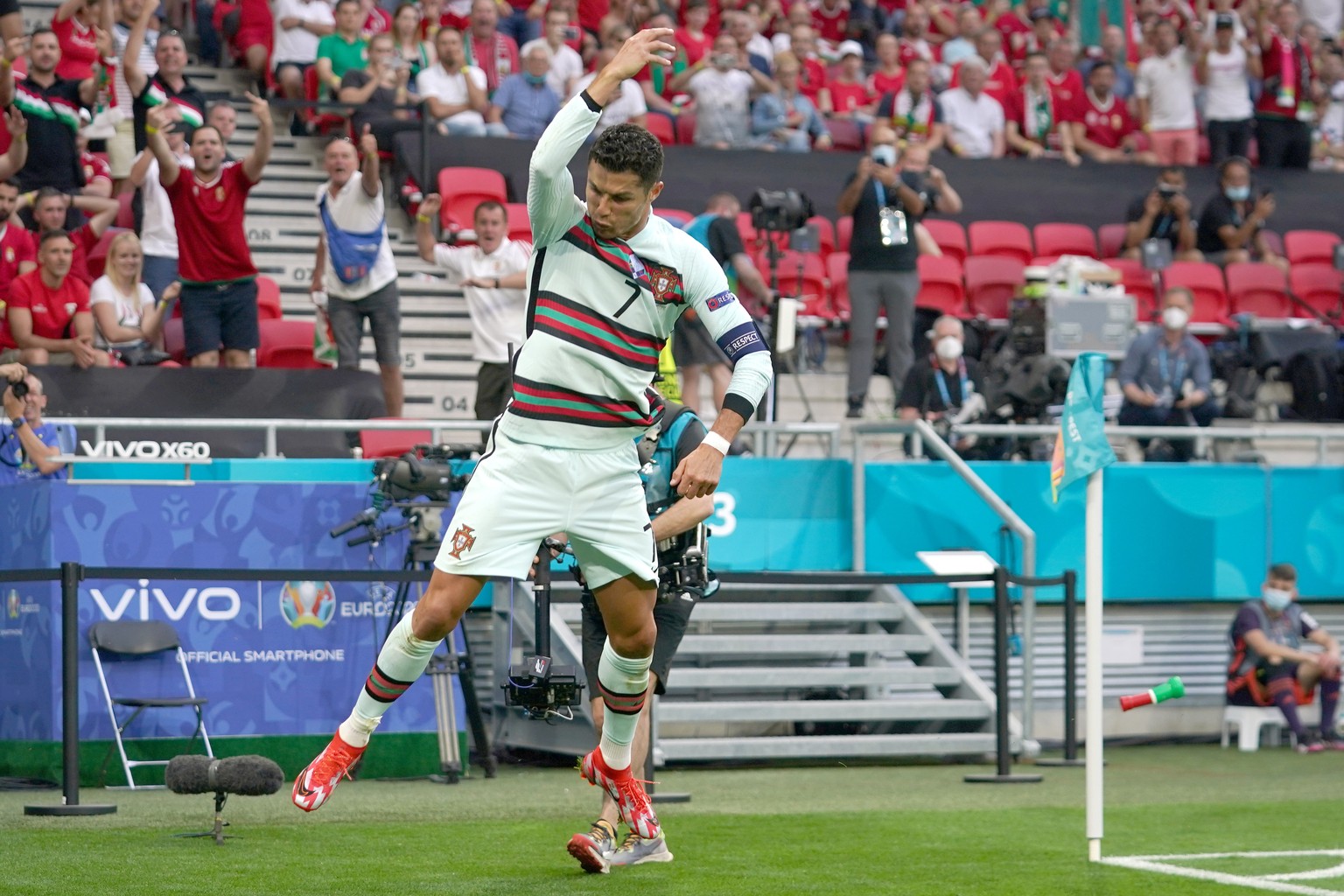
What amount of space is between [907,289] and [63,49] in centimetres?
702

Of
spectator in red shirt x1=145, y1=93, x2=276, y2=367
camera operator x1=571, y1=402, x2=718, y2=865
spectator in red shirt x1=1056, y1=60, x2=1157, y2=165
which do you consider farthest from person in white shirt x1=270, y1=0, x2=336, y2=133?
camera operator x1=571, y1=402, x2=718, y2=865

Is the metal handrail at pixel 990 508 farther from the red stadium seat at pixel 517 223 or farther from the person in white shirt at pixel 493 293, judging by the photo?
the red stadium seat at pixel 517 223

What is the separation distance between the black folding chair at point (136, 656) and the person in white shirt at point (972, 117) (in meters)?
11.0

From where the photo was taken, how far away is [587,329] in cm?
618

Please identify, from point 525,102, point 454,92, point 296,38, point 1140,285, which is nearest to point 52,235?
point 296,38

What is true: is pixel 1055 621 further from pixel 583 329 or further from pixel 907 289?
pixel 583 329

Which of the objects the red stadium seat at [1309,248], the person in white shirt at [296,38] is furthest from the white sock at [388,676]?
the red stadium seat at [1309,248]

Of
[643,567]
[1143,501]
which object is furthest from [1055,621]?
[643,567]

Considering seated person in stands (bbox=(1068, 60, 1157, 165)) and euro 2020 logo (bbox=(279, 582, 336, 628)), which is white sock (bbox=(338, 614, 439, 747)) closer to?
euro 2020 logo (bbox=(279, 582, 336, 628))

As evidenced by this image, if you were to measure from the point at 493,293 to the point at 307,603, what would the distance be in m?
3.17

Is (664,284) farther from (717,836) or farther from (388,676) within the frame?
(717,836)

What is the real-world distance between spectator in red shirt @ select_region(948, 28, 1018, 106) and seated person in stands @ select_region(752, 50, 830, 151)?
1922mm

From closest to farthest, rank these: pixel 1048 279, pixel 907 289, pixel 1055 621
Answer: pixel 1055 621 < pixel 907 289 < pixel 1048 279

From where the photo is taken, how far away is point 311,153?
1702cm
